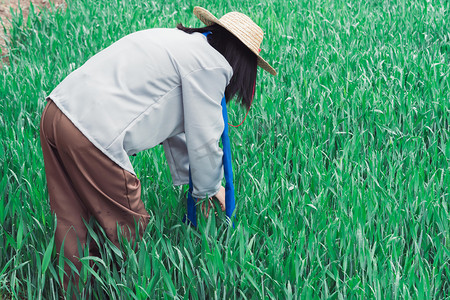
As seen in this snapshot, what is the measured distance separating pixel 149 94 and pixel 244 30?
0.34m

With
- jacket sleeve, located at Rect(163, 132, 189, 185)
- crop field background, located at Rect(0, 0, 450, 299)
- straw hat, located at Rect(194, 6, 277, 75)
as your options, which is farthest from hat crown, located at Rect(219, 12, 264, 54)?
crop field background, located at Rect(0, 0, 450, 299)

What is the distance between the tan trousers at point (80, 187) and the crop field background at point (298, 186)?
7 cm

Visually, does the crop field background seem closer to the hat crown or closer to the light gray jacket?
the light gray jacket

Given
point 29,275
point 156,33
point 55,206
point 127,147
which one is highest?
point 156,33

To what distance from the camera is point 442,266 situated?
5.34ft

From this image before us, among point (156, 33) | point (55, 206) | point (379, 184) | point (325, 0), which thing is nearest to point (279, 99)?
point (379, 184)

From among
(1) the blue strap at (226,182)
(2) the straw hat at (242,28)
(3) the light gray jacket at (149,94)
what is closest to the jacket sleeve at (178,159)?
(1) the blue strap at (226,182)

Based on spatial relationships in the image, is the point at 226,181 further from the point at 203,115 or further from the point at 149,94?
the point at 149,94

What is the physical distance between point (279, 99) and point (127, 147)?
53.7 inches

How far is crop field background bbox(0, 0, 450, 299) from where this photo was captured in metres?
1.61

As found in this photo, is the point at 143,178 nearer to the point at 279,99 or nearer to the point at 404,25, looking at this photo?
the point at 279,99

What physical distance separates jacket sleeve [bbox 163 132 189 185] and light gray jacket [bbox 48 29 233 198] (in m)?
0.22

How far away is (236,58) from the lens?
1.62 meters

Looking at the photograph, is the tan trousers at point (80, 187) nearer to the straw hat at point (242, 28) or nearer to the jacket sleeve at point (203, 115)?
the jacket sleeve at point (203, 115)
